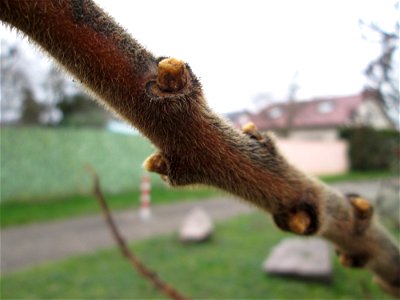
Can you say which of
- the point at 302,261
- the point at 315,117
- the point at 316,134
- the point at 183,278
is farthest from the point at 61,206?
the point at 315,117

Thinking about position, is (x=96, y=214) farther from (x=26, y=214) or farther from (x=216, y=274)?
(x=216, y=274)

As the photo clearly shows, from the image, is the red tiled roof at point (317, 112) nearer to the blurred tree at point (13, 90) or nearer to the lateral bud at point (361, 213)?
the blurred tree at point (13, 90)

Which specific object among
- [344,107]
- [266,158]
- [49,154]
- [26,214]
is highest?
[344,107]

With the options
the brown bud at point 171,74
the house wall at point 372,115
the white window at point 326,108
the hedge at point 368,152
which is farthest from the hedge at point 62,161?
the white window at point 326,108

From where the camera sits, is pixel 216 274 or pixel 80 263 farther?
pixel 80 263

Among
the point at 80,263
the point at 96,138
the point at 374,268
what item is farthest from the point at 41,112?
the point at 374,268

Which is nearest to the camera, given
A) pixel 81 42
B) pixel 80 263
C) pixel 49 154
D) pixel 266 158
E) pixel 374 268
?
pixel 81 42

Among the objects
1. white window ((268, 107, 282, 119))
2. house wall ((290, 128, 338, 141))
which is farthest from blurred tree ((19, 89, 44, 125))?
house wall ((290, 128, 338, 141))

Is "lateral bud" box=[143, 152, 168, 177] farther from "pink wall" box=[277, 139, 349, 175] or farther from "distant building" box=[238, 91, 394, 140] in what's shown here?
"distant building" box=[238, 91, 394, 140]
